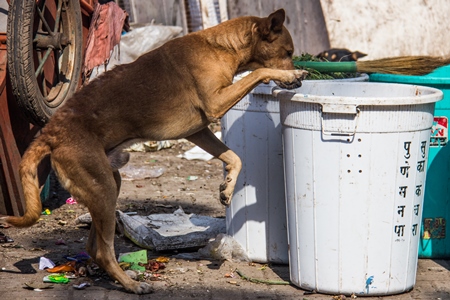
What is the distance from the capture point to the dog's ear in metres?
4.88

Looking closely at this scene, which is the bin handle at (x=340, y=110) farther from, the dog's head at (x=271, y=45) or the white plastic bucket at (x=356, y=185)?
the dog's head at (x=271, y=45)

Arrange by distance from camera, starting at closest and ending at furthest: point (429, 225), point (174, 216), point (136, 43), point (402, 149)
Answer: point (402, 149)
point (429, 225)
point (174, 216)
point (136, 43)

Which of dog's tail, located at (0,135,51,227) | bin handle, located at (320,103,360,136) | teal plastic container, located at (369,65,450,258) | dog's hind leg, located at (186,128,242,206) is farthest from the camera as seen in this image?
teal plastic container, located at (369,65,450,258)

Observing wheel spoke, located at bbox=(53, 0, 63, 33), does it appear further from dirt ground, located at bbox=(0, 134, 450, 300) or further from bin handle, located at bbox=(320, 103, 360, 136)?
bin handle, located at bbox=(320, 103, 360, 136)

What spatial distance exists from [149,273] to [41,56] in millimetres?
2431

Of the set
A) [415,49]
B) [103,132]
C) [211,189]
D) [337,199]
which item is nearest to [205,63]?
[103,132]

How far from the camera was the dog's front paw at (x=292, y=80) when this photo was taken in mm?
4598

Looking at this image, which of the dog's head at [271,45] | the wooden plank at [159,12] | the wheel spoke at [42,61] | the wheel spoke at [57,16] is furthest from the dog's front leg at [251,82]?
the wooden plank at [159,12]

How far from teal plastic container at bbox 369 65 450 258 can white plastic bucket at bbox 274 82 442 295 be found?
0.46 m

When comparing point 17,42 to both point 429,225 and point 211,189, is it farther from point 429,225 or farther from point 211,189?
point 429,225

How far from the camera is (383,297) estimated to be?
4473 millimetres

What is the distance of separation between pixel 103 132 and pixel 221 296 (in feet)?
4.32

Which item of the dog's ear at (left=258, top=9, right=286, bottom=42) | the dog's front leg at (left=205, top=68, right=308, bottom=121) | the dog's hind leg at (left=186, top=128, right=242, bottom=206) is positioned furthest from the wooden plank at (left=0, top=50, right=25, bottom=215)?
the dog's ear at (left=258, top=9, right=286, bottom=42)

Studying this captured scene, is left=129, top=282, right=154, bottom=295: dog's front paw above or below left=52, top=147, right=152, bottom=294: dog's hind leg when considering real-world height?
below
